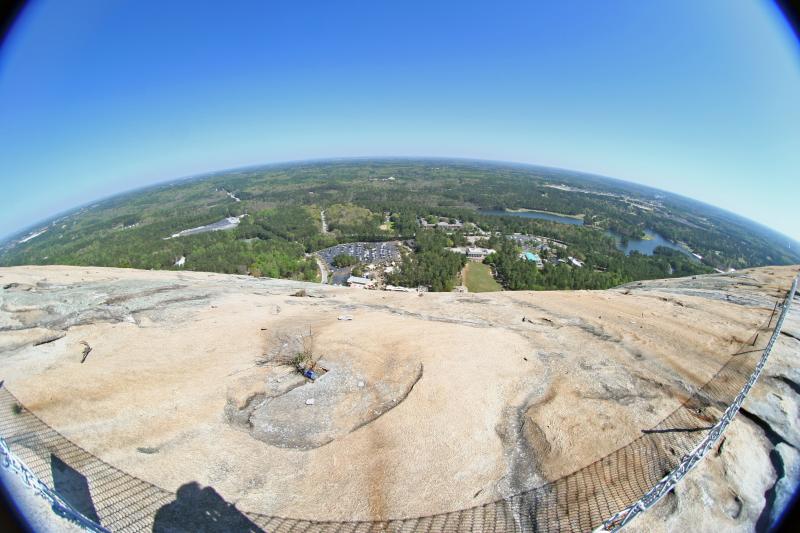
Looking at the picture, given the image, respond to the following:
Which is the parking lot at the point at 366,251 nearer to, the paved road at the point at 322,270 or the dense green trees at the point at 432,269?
the paved road at the point at 322,270

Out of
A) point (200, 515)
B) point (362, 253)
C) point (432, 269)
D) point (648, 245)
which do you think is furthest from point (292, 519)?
point (648, 245)

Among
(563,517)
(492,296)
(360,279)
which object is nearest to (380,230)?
(360,279)

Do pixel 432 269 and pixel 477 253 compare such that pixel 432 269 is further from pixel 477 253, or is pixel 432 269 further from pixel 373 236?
pixel 373 236

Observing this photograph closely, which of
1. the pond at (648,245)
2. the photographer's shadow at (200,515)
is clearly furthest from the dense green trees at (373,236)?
the photographer's shadow at (200,515)

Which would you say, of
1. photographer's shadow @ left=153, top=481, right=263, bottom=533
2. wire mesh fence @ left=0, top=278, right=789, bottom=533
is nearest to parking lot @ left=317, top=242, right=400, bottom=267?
wire mesh fence @ left=0, top=278, right=789, bottom=533

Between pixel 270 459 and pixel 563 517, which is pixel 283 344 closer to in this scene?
pixel 270 459
